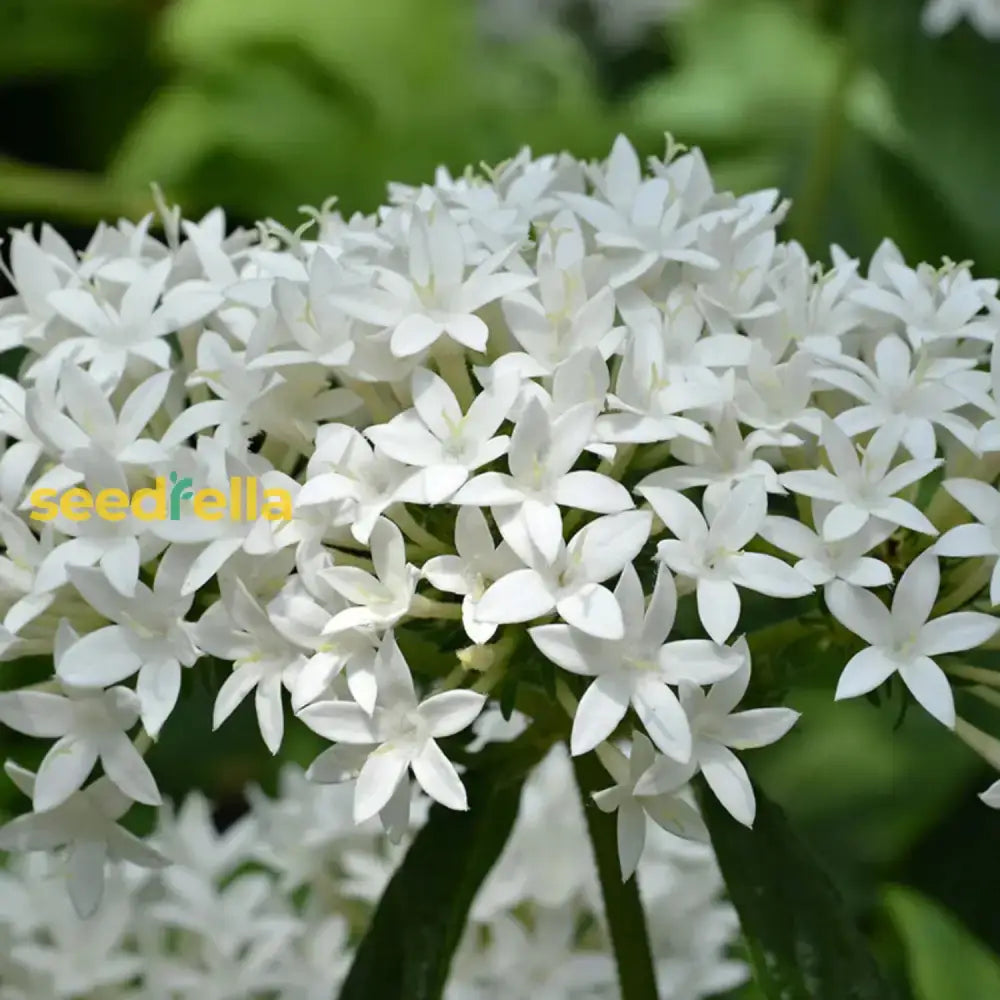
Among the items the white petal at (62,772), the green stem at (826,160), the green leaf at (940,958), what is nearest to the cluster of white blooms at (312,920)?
the green leaf at (940,958)

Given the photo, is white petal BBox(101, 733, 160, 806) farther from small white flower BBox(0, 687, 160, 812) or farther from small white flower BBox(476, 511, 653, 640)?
small white flower BBox(476, 511, 653, 640)

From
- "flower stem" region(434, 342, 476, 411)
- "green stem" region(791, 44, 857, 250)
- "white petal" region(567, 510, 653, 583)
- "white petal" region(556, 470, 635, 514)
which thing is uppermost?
"green stem" region(791, 44, 857, 250)

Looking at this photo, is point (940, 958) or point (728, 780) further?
point (940, 958)

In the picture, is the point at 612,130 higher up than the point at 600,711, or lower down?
higher up

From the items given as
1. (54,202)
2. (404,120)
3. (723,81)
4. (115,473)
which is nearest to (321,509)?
(115,473)

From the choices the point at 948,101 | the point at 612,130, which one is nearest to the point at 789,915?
the point at 948,101

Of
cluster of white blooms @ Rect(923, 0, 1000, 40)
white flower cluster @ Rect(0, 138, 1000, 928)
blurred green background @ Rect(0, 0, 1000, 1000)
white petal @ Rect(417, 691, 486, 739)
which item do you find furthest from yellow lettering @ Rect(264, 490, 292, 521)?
cluster of white blooms @ Rect(923, 0, 1000, 40)

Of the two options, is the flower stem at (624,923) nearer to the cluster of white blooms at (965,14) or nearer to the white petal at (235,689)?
the white petal at (235,689)

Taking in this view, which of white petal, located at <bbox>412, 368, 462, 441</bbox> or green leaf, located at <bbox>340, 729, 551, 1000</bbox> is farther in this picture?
green leaf, located at <bbox>340, 729, 551, 1000</bbox>

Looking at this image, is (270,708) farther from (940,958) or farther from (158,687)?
(940,958)
